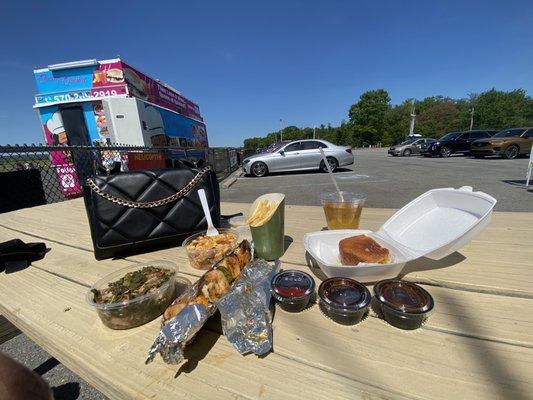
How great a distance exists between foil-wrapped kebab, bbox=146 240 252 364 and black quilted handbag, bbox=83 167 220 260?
524mm

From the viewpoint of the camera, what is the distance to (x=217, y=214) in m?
1.39

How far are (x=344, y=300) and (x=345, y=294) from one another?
0.03 metres

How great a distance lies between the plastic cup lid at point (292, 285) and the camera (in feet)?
2.50

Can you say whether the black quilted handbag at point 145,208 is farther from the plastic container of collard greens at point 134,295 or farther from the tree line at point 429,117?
the tree line at point 429,117

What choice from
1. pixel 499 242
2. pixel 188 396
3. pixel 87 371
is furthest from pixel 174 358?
pixel 499 242

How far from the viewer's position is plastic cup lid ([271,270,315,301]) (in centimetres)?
76

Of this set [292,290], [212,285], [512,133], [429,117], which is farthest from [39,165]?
[429,117]

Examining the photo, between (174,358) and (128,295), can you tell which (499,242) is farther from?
(128,295)

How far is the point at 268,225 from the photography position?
999 millimetres

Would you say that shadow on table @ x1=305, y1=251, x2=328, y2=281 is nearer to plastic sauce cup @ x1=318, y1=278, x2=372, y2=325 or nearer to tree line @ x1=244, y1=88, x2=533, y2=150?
plastic sauce cup @ x1=318, y1=278, x2=372, y2=325

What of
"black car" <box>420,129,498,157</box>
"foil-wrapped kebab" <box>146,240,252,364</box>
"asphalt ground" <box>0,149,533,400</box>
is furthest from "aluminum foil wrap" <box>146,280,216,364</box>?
"black car" <box>420,129,498,157</box>

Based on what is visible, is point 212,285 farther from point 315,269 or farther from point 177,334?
point 315,269

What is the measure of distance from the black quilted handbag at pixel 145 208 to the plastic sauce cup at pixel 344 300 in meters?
0.79

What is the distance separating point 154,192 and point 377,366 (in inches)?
45.2
